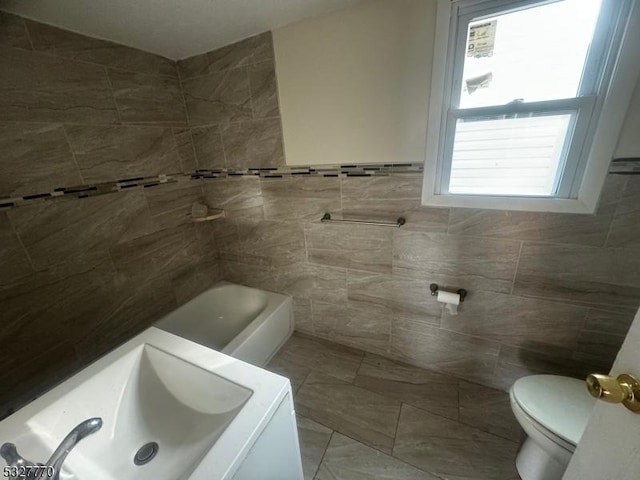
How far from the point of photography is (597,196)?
109 centimetres

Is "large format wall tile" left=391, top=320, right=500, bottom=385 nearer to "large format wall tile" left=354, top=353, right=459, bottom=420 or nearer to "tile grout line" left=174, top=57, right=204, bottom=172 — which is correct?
"large format wall tile" left=354, top=353, right=459, bottom=420

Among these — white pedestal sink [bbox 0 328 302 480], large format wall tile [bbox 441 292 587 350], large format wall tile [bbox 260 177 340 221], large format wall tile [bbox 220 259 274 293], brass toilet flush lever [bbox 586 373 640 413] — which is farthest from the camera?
large format wall tile [bbox 220 259 274 293]

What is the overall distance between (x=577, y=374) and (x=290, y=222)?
6.04ft

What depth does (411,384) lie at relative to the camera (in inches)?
64.2

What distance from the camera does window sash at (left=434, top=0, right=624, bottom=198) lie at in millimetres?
981

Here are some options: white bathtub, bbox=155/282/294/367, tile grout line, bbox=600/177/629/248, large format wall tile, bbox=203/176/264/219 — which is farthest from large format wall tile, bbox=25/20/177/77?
tile grout line, bbox=600/177/629/248

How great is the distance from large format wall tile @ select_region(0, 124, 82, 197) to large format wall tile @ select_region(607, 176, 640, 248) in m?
2.59

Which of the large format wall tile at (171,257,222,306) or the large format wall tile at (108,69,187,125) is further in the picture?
the large format wall tile at (171,257,222,306)

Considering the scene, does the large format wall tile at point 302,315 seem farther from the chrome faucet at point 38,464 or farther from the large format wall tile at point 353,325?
the chrome faucet at point 38,464

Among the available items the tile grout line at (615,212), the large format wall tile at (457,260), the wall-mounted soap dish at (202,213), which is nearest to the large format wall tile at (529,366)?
the large format wall tile at (457,260)

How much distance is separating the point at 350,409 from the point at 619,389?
1314 mm

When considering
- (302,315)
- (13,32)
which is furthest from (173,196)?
(302,315)

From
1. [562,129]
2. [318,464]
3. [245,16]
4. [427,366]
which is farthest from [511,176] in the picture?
[318,464]

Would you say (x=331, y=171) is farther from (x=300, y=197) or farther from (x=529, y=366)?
(x=529, y=366)
